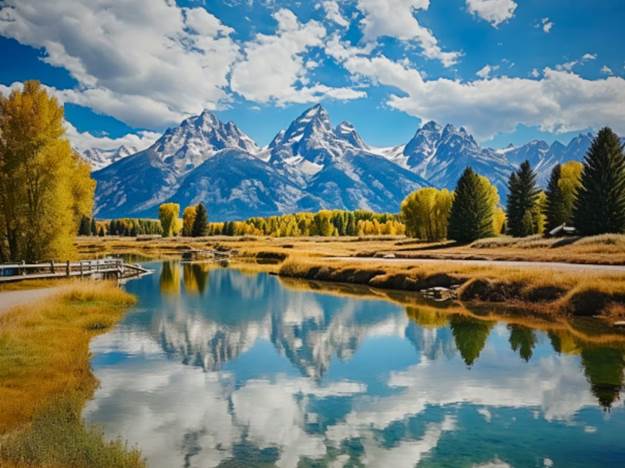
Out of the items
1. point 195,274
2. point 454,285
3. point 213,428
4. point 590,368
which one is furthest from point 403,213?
point 213,428

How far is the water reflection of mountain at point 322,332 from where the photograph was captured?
877 inches

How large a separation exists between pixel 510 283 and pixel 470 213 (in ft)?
183

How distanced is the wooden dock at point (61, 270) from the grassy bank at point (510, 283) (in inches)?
971

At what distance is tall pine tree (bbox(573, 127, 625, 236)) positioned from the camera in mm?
66062

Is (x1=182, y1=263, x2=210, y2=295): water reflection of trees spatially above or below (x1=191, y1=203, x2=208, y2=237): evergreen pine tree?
below

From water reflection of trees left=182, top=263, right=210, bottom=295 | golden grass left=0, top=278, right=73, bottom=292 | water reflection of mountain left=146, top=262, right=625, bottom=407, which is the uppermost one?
golden grass left=0, top=278, right=73, bottom=292

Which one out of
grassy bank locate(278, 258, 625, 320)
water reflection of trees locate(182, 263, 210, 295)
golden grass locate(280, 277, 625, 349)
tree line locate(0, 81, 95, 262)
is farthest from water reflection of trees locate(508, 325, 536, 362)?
tree line locate(0, 81, 95, 262)

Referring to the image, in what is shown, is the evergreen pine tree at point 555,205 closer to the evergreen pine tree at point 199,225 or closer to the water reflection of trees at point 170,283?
the water reflection of trees at point 170,283

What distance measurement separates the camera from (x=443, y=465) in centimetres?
1191

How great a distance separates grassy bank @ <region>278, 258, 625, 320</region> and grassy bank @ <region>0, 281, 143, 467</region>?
27.8 m

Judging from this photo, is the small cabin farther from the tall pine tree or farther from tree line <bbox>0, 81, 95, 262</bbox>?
tree line <bbox>0, 81, 95, 262</bbox>

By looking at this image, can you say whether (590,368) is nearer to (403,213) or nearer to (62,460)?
(62,460)

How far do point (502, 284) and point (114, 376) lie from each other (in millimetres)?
30127

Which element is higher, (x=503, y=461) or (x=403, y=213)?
(x=403, y=213)
